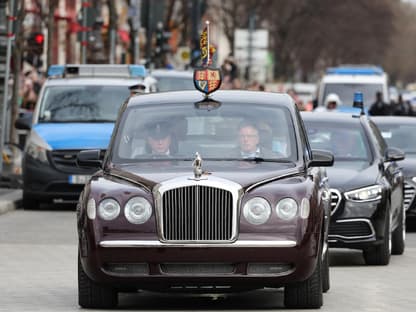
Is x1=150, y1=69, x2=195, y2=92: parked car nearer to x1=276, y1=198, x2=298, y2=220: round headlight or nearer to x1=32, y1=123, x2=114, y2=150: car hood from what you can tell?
x1=32, y1=123, x2=114, y2=150: car hood

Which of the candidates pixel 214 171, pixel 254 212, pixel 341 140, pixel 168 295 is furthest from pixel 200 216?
pixel 341 140

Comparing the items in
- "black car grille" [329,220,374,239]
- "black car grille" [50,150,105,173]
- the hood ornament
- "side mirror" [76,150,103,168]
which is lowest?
"black car grille" [50,150,105,173]

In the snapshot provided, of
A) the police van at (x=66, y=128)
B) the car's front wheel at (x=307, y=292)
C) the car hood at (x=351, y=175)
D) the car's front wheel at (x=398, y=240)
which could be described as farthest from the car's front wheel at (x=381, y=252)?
the police van at (x=66, y=128)

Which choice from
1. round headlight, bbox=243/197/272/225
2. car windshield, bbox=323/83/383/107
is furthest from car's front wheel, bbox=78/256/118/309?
car windshield, bbox=323/83/383/107

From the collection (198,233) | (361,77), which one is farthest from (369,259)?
(361,77)

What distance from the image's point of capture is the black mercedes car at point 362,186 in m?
15.0

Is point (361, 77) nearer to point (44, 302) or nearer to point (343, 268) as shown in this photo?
point (343, 268)

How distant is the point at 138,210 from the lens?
35.4ft

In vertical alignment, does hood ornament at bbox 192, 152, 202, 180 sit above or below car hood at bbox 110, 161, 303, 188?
above

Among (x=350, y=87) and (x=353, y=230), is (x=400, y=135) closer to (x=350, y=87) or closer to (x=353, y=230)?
(x=353, y=230)

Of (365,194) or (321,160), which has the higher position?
(321,160)

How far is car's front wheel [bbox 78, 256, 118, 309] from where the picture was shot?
11109 mm

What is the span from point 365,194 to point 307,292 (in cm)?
418

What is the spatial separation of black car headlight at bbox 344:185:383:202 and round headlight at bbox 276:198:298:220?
4318 mm
